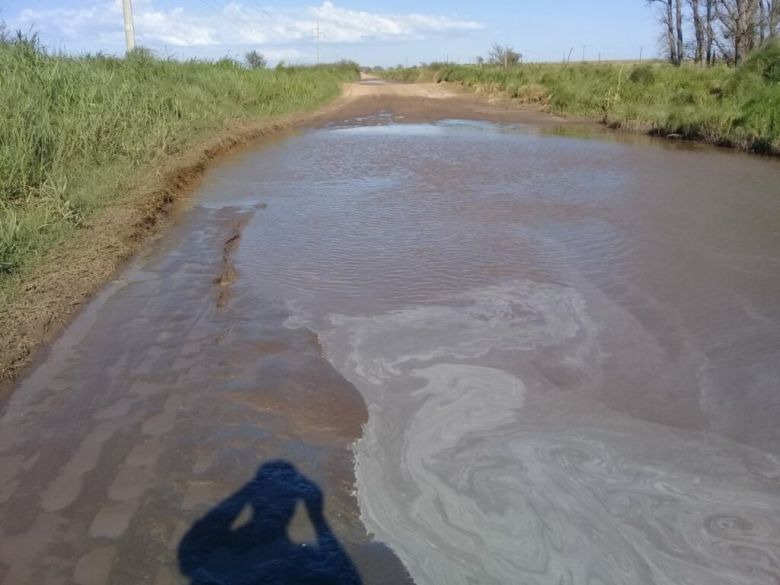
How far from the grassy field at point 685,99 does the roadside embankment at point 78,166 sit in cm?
1123

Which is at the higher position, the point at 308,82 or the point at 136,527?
the point at 308,82

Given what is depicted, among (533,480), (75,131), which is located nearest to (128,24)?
(75,131)

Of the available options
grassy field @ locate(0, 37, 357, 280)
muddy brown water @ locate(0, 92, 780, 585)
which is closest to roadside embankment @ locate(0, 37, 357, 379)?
grassy field @ locate(0, 37, 357, 280)

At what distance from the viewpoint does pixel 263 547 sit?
9.55 ft

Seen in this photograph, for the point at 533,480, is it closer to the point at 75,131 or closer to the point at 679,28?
the point at 75,131

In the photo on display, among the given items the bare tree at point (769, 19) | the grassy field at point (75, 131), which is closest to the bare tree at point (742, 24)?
the bare tree at point (769, 19)

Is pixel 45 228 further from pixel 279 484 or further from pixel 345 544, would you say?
pixel 345 544

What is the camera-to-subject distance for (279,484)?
3354 millimetres

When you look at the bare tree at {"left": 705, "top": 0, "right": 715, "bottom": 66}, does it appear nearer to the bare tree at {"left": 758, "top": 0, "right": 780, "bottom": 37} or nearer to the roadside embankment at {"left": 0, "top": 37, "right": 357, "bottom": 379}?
the bare tree at {"left": 758, "top": 0, "right": 780, "bottom": 37}

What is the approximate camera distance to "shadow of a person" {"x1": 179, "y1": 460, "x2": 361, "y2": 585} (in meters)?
2.76

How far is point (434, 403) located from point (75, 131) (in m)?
7.91

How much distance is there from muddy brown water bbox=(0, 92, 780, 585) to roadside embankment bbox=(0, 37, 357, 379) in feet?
1.17

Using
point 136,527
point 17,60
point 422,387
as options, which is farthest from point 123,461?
point 17,60

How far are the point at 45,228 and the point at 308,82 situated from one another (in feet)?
92.8
